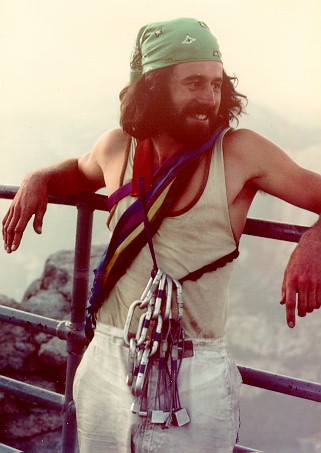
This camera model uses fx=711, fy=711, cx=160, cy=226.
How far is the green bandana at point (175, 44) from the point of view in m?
1.92

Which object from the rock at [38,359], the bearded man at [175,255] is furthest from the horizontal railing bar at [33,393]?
the rock at [38,359]

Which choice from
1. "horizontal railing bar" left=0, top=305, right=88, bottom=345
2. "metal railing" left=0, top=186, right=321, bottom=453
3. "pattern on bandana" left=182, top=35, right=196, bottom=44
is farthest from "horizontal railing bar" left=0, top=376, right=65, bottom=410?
"pattern on bandana" left=182, top=35, right=196, bottom=44

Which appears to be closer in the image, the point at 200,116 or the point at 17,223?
the point at 200,116

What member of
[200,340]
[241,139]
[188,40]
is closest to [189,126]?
[241,139]

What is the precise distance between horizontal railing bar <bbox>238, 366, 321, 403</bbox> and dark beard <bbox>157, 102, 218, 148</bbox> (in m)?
0.65

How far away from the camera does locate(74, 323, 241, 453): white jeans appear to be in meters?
1.83

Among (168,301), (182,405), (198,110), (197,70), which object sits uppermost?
(197,70)

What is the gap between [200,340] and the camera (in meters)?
1.87

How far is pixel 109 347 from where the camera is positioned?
76.7 inches

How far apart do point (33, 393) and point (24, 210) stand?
0.67 m

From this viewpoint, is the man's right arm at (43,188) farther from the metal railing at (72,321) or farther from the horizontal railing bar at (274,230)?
the horizontal railing bar at (274,230)

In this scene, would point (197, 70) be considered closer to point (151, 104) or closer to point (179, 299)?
point (151, 104)

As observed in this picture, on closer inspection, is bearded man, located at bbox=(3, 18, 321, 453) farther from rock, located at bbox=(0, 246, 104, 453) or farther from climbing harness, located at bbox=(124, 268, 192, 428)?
rock, located at bbox=(0, 246, 104, 453)

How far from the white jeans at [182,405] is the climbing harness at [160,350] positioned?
0.03 metres
